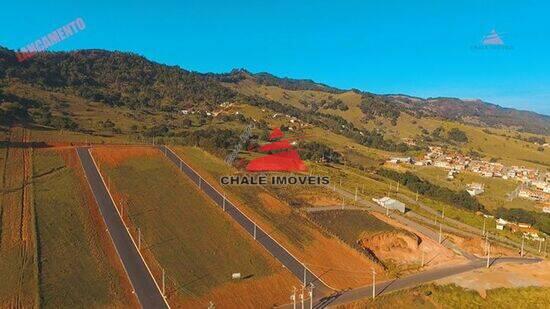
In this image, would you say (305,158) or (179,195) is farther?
(305,158)

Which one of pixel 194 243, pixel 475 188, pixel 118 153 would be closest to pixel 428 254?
pixel 194 243

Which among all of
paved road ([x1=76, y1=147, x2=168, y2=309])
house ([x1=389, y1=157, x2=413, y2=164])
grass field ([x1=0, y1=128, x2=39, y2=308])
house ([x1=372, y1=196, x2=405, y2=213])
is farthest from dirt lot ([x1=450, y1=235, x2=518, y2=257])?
house ([x1=389, y1=157, x2=413, y2=164])

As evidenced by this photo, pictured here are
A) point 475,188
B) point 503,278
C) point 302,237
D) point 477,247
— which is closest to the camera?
point 503,278

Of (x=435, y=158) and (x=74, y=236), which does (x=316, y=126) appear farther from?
(x=74, y=236)

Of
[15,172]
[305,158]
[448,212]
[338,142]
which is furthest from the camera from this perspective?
[338,142]

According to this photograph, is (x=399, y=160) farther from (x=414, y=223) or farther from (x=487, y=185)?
(x=414, y=223)

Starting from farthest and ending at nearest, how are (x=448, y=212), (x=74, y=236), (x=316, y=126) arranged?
(x=316, y=126) < (x=448, y=212) < (x=74, y=236)

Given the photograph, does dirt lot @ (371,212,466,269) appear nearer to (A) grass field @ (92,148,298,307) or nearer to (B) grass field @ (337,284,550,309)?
(B) grass field @ (337,284,550,309)

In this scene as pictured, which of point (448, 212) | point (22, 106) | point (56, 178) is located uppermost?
point (22, 106)

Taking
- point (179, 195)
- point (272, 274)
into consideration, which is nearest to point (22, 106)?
point (179, 195)
